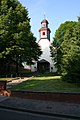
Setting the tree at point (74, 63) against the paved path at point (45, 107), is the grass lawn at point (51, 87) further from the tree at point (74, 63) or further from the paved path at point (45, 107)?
the paved path at point (45, 107)

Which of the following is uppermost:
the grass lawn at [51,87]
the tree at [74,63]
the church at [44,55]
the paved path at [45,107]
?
the church at [44,55]

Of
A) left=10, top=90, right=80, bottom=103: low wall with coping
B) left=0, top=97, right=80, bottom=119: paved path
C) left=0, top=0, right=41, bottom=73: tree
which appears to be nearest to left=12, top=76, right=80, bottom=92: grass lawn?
left=10, top=90, right=80, bottom=103: low wall with coping

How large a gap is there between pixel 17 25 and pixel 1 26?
10.3 feet

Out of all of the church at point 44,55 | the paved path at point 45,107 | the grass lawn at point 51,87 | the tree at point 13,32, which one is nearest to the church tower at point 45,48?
the church at point 44,55

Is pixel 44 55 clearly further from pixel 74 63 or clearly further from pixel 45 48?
pixel 74 63

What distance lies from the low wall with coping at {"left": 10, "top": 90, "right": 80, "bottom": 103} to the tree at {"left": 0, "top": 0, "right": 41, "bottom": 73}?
1866 cm

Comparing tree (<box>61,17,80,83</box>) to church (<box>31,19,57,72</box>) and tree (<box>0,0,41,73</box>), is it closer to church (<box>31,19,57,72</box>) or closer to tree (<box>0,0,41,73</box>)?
tree (<box>0,0,41,73</box>)

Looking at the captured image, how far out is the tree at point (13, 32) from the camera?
122ft

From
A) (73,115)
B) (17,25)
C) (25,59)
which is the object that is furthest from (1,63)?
(73,115)

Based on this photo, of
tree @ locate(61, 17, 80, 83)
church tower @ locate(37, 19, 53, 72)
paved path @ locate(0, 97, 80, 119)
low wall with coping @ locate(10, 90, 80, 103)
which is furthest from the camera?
church tower @ locate(37, 19, 53, 72)

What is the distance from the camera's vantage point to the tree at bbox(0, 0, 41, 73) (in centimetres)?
3712

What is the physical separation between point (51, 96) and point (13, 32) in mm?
23064

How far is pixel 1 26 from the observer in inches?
1453

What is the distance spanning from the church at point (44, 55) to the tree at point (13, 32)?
23.4 meters
